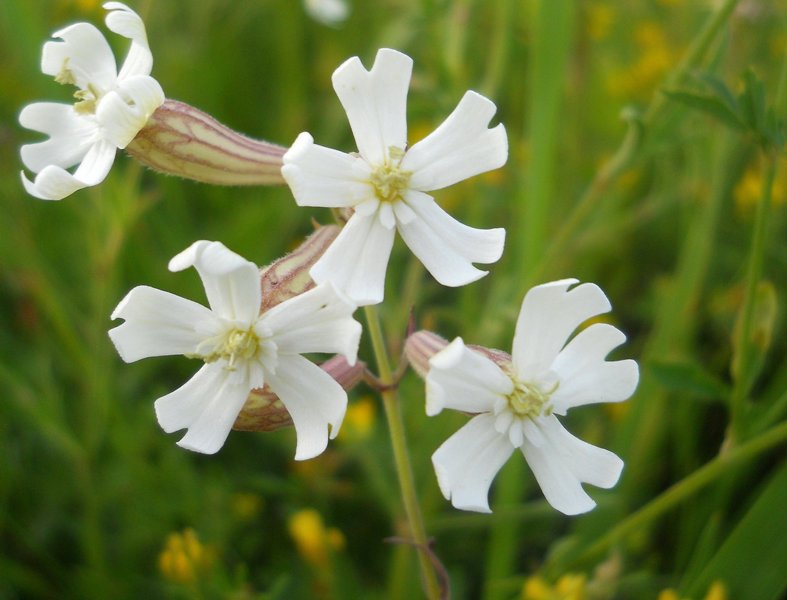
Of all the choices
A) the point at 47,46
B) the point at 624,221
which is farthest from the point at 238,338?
A: the point at 624,221

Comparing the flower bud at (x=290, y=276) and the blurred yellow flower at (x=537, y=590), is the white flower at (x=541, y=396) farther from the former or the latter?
the blurred yellow flower at (x=537, y=590)

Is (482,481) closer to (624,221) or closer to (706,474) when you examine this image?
(706,474)

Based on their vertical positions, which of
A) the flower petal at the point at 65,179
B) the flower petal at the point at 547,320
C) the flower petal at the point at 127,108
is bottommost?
the flower petal at the point at 547,320

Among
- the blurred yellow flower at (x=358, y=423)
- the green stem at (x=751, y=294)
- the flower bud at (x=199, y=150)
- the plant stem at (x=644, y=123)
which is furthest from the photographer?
the blurred yellow flower at (x=358, y=423)

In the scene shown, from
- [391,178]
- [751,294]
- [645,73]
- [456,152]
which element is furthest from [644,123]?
[645,73]

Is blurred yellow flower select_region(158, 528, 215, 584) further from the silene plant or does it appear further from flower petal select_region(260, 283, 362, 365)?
flower petal select_region(260, 283, 362, 365)

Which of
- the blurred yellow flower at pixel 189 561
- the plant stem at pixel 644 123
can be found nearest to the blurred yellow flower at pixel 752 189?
the plant stem at pixel 644 123

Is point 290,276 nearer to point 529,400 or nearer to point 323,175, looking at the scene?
point 323,175
